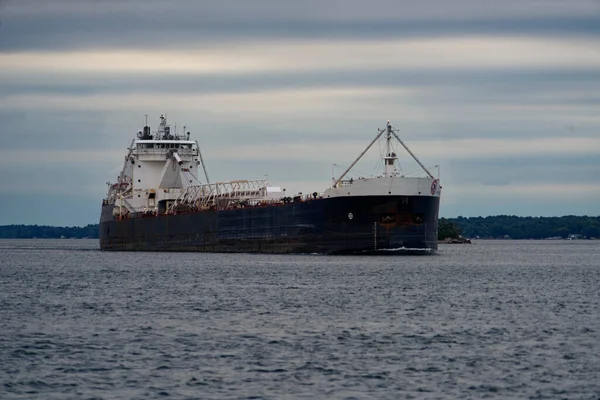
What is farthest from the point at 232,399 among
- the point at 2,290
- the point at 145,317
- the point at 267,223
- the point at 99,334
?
the point at 267,223

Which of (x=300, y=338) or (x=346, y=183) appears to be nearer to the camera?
(x=300, y=338)

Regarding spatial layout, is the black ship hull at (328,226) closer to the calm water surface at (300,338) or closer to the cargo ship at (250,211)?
the cargo ship at (250,211)

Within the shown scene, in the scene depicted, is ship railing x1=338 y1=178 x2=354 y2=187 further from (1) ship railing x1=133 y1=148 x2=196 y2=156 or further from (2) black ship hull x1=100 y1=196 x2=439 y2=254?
(1) ship railing x1=133 y1=148 x2=196 y2=156

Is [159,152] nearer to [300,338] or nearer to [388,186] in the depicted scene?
[388,186]

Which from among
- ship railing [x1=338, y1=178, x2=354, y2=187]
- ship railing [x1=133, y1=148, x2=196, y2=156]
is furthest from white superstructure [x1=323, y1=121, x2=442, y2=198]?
ship railing [x1=133, y1=148, x2=196, y2=156]

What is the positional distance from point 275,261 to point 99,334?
40279 millimetres

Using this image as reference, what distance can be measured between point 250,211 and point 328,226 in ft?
37.1

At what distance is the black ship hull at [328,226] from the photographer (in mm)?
73375

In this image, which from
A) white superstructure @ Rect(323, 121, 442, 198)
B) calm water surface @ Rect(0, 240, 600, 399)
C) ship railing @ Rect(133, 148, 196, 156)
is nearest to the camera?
calm water surface @ Rect(0, 240, 600, 399)

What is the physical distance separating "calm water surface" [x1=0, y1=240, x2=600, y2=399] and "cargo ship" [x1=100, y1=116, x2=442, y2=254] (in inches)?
653

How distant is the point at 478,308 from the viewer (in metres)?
41.1

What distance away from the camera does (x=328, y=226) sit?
75.6 metres

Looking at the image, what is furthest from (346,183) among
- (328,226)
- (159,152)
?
(159,152)

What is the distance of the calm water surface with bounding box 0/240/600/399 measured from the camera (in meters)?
24.8
